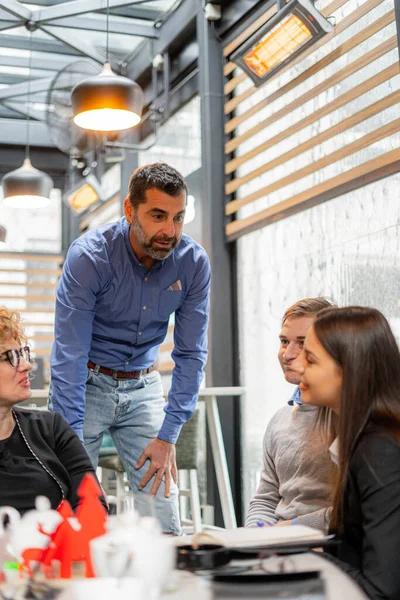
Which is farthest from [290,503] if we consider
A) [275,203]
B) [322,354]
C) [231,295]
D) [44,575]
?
[231,295]

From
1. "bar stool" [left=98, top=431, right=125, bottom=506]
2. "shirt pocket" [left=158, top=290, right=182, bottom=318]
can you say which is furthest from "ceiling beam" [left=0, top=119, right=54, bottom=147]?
"shirt pocket" [left=158, top=290, right=182, bottom=318]

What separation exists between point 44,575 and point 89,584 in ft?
0.53

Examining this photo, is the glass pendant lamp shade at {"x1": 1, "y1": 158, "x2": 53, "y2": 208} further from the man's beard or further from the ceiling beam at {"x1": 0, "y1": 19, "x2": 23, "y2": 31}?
the man's beard

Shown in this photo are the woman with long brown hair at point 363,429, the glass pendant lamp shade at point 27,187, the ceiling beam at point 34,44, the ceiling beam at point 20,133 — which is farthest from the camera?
the ceiling beam at point 20,133

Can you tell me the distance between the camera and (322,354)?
4.69 ft

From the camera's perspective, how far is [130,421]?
254 cm

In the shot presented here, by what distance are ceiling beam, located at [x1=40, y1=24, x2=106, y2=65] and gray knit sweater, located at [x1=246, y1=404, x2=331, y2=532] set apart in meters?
3.96

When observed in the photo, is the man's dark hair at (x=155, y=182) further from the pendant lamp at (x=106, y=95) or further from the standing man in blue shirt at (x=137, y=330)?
the pendant lamp at (x=106, y=95)

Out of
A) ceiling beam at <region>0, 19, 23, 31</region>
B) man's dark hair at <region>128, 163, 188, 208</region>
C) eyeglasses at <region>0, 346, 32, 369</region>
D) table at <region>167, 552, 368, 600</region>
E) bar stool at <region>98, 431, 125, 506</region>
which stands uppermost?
ceiling beam at <region>0, 19, 23, 31</region>

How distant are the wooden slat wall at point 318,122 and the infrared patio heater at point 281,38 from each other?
0.50ft

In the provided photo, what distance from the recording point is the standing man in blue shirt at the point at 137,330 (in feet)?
7.73

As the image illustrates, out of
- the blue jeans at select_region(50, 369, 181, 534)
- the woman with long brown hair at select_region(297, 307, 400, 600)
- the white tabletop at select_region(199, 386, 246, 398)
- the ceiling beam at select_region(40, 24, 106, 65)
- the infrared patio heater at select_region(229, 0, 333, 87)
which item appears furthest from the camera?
the ceiling beam at select_region(40, 24, 106, 65)

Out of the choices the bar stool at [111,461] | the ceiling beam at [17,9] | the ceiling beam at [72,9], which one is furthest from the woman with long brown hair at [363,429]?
the ceiling beam at [17,9]

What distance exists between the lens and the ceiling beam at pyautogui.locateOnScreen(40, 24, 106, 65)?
5.27m
